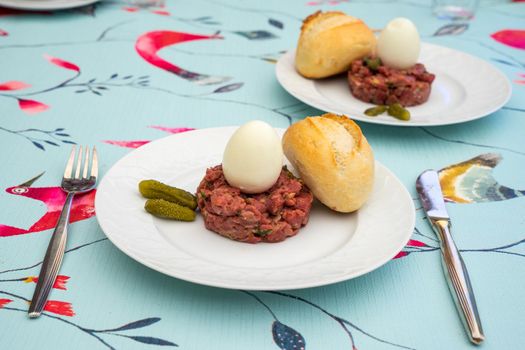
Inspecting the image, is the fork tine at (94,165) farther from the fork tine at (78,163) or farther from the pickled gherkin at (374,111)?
the pickled gherkin at (374,111)

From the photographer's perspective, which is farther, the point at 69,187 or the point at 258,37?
the point at 258,37

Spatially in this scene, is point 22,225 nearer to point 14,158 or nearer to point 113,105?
point 14,158

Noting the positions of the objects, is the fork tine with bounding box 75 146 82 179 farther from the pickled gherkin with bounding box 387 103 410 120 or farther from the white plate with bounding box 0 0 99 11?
the white plate with bounding box 0 0 99 11

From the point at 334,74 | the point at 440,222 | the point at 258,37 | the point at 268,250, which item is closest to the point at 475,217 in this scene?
the point at 440,222

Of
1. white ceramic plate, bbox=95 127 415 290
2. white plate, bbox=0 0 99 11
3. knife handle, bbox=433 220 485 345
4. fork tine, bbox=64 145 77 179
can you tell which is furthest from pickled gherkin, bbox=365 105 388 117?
white plate, bbox=0 0 99 11

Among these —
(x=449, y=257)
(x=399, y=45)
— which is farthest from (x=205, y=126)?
(x=449, y=257)
